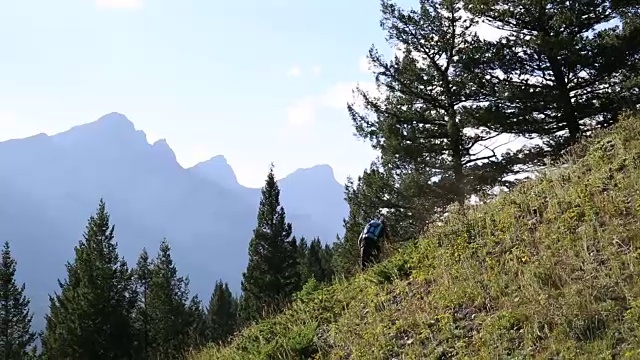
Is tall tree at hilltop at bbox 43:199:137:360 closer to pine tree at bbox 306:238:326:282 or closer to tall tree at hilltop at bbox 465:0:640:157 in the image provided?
tall tree at hilltop at bbox 465:0:640:157

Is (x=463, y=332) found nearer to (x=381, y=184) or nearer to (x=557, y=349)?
(x=557, y=349)

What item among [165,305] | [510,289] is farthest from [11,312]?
[510,289]

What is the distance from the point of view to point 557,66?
52.7 ft

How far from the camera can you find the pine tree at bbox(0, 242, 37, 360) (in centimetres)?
3259

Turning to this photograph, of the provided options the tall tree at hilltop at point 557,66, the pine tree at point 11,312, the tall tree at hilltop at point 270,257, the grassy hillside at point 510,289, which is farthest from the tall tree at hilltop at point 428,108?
the pine tree at point 11,312

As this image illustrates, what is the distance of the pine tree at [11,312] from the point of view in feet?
107

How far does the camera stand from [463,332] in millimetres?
5648

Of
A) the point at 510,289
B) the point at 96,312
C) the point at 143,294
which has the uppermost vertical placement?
the point at 143,294

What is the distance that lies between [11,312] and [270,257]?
15147mm

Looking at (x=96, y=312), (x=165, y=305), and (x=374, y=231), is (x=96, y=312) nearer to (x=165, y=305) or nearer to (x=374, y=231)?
(x=165, y=305)

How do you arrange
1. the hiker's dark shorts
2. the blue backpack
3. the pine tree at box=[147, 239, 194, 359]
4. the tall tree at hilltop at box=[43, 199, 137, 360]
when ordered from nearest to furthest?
1. the hiker's dark shorts
2. the blue backpack
3. the tall tree at hilltop at box=[43, 199, 137, 360]
4. the pine tree at box=[147, 239, 194, 359]

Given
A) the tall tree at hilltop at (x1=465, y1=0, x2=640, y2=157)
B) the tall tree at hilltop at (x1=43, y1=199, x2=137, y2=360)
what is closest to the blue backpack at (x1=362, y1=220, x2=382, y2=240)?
the tall tree at hilltop at (x1=465, y1=0, x2=640, y2=157)

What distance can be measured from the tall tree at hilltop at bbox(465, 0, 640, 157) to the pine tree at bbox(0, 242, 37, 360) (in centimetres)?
2885

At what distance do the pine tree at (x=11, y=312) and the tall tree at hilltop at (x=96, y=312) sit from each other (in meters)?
5.23
